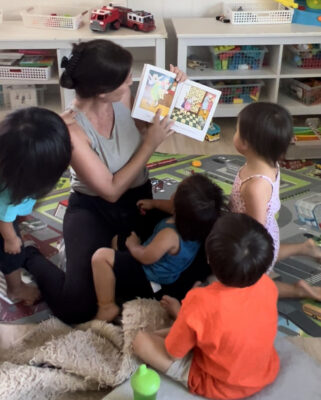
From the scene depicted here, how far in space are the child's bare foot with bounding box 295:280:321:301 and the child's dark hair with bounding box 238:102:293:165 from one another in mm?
429

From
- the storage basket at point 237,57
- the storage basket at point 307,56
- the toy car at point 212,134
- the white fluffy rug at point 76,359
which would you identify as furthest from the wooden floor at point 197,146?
the white fluffy rug at point 76,359

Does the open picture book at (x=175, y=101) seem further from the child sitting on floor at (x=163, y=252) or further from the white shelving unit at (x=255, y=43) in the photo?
the white shelving unit at (x=255, y=43)

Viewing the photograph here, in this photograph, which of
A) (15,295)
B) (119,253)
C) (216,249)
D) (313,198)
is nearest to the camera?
(216,249)

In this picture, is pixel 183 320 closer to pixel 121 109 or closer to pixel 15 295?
pixel 15 295

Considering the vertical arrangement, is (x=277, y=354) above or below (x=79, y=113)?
below

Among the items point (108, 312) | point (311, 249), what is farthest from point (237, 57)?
point (108, 312)

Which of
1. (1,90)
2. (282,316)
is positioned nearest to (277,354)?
(282,316)

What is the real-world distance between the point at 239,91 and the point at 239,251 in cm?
193

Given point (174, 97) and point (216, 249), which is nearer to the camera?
point (216, 249)

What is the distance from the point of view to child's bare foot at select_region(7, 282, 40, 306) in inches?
63.1

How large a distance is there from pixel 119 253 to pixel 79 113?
1.44 feet

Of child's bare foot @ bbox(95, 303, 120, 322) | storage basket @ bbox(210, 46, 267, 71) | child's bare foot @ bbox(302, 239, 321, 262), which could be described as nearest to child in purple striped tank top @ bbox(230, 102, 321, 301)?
child's bare foot @ bbox(302, 239, 321, 262)

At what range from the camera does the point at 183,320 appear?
1132mm

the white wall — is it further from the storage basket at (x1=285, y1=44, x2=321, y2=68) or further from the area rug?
the area rug
